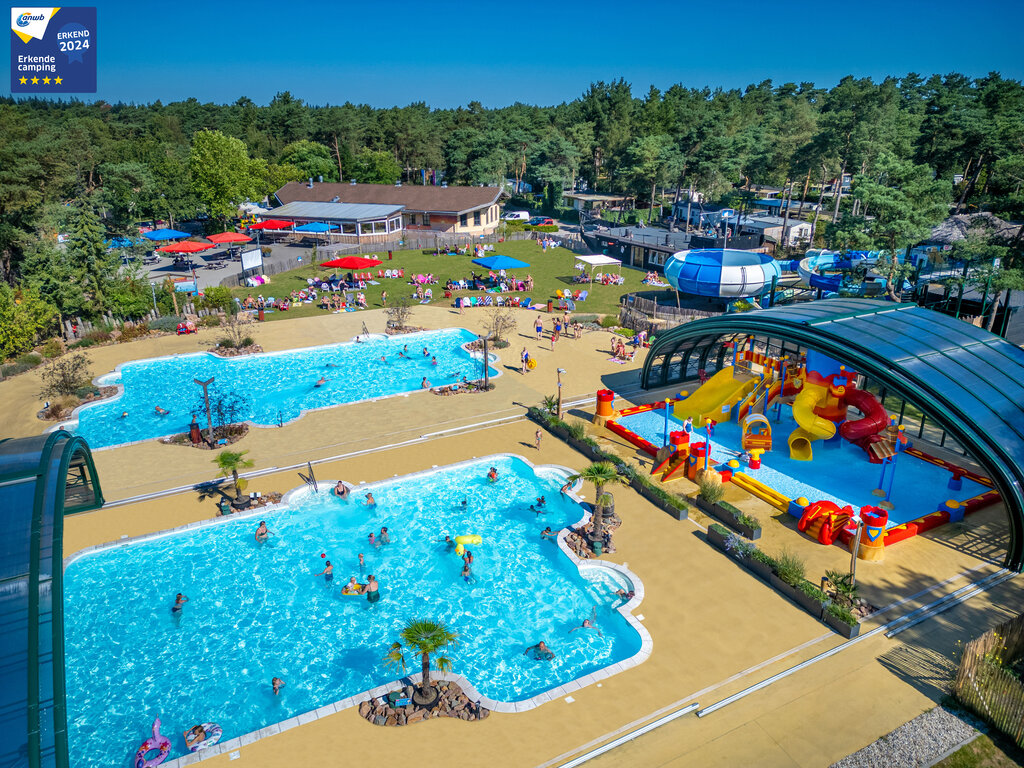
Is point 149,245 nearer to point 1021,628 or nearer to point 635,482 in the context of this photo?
point 635,482

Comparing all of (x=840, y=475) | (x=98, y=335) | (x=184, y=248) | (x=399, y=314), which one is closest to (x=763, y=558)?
(x=840, y=475)

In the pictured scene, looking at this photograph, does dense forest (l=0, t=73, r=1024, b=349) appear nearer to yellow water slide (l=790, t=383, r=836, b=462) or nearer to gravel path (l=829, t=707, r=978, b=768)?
yellow water slide (l=790, t=383, r=836, b=462)

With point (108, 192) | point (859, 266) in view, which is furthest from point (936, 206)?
point (108, 192)

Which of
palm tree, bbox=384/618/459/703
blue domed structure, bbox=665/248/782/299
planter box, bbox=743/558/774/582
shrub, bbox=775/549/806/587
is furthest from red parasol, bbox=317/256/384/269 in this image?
shrub, bbox=775/549/806/587

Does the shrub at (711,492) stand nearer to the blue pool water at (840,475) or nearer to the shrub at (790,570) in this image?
the blue pool water at (840,475)

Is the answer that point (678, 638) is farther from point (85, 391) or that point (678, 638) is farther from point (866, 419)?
point (85, 391)

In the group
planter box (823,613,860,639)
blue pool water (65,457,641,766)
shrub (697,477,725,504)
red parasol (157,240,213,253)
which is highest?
red parasol (157,240,213,253)
